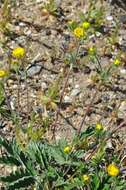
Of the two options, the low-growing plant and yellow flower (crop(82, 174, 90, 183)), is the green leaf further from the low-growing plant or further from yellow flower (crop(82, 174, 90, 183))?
yellow flower (crop(82, 174, 90, 183))

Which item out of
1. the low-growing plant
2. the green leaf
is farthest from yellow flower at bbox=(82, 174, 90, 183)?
the green leaf

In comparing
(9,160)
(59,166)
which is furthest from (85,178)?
(9,160)

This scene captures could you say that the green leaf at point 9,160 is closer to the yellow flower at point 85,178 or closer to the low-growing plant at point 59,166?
the low-growing plant at point 59,166

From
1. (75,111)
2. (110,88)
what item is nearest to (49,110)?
(75,111)

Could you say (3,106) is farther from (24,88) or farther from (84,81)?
(84,81)

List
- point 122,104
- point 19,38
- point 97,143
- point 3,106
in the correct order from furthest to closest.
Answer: point 19,38, point 122,104, point 3,106, point 97,143

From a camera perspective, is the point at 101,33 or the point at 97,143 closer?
the point at 97,143

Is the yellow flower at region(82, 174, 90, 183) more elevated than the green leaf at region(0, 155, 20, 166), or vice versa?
the green leaf at region(0, 155, 20, 166)

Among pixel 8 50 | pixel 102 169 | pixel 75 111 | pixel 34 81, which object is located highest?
pixel 8 50

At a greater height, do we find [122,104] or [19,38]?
[19,38]

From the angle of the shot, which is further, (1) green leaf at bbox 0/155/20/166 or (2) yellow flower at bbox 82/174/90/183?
(1) green leaf at bbox 0/155/20/166

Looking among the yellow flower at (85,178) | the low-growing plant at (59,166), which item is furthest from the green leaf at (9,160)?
the yellow flower at (85,178)
